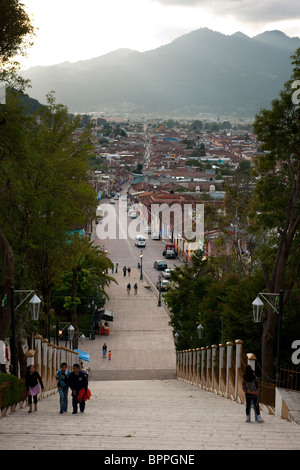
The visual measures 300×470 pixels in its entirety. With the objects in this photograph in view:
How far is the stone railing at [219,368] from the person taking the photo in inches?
438

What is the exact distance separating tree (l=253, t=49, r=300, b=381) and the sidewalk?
37.0 ft

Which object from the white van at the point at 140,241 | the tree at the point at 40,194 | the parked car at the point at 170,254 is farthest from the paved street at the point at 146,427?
the white van at the point at 140,241

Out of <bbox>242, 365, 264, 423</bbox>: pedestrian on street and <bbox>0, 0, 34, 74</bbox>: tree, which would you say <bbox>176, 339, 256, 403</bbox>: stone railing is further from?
<bbox>0, 0, 34, 74</bbox>: tree

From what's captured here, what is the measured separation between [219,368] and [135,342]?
58.6ft

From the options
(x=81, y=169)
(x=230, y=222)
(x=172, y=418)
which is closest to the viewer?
(x=172, y=418)

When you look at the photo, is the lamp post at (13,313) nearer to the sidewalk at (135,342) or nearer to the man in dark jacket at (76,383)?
the man in dark jacket at (76,383)

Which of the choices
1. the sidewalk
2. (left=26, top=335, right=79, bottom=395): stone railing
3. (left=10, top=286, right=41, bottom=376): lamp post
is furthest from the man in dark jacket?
the sidewalk

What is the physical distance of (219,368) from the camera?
513 inches

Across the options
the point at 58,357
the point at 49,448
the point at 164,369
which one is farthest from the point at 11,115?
the point at 164,369

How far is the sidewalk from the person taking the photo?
25375mm

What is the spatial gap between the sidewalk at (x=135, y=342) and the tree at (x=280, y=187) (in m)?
11.3
